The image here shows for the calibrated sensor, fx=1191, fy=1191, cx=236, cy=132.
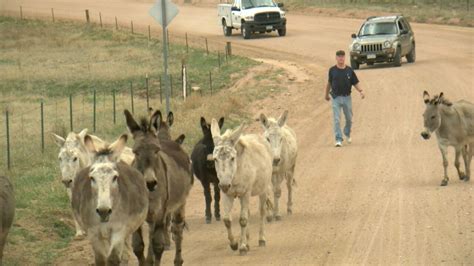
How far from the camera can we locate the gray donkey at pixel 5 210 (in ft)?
47.4

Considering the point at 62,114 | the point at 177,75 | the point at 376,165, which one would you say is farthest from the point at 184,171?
the point at 177,75

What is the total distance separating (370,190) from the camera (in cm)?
2220

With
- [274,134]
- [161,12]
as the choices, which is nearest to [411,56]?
[161,12]

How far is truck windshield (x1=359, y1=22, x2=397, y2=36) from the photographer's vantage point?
46441 mm

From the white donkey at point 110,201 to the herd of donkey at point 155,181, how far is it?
0.01 metres

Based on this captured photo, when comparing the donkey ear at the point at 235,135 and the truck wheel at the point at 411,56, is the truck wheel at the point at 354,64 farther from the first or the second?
the donkey ear at the point at 235,135

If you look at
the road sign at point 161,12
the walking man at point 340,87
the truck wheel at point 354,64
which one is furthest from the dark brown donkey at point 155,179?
the truck wheel at point 354,64

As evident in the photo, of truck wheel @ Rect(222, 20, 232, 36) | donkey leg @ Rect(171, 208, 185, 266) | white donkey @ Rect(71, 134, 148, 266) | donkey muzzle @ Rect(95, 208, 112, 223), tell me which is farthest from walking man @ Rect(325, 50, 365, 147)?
truck wheel @ Rect(222, 20, 232, 36)

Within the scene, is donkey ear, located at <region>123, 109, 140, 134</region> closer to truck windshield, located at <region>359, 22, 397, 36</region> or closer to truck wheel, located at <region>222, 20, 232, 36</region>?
truck windshield, located at <region>359, 22, 397, 36</region>

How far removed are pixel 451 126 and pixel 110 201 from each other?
12.4 metres

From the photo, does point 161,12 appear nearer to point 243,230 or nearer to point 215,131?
Result: point 215,131

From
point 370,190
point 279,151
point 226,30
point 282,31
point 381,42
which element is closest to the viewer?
point 279,151

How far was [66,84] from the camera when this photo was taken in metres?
44.1

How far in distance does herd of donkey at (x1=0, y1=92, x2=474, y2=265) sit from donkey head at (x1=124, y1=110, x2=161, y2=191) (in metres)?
0.01
